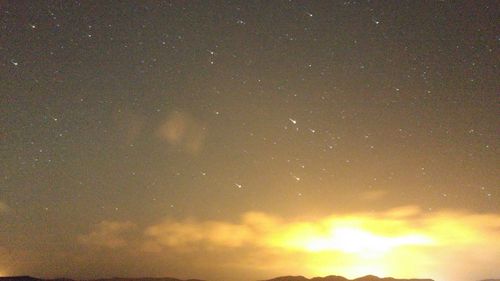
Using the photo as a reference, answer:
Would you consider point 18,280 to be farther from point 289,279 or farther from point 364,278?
point 364,278

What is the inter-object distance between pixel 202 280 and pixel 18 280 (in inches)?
1888

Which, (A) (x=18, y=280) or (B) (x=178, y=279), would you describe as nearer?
(A) (x=18, y=280)

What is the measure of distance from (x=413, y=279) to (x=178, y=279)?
2431 inches

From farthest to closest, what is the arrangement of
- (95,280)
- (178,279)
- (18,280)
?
(178,279) < (95,280) < (18,280)

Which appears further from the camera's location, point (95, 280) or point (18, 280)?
point (95, 280)

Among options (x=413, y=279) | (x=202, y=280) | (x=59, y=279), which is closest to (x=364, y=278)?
(x=413, y=279)

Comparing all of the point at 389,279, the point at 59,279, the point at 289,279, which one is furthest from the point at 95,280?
the point at 389,279

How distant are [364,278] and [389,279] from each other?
6.17 m

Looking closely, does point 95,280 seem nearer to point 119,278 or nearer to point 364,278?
point 119,278

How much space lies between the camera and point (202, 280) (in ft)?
479

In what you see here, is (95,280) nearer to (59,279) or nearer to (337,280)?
(59,279)

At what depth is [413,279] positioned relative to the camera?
454 ft

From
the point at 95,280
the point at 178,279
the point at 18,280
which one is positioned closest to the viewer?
the point at 18,280

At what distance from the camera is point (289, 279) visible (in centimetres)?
13738
